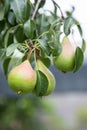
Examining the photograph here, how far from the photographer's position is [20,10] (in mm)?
832

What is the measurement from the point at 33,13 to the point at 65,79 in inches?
74.6

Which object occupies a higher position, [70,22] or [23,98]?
[70,22]

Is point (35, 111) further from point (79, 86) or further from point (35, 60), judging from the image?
point (79, 86)

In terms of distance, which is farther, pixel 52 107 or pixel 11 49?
pixel 52 107

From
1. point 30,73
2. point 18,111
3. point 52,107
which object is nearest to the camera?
point 30,73

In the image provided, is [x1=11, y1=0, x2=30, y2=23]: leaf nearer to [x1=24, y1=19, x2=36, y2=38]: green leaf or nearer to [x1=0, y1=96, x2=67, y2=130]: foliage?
[x1=24, y1=19, x2=36, y2=38]: green leaf

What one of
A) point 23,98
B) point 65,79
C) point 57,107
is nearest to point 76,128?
point 57,107

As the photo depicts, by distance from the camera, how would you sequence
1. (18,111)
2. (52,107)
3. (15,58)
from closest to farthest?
1. (15,58)
2. (18,111)
3. (52,107)

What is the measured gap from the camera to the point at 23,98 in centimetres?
162

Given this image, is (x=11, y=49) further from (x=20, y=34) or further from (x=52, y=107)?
(x=52, y=107)

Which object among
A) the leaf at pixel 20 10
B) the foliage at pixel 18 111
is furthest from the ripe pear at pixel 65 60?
the foliage at pixel 18 111

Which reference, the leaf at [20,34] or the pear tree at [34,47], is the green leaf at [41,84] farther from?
the leaf at [20,34]

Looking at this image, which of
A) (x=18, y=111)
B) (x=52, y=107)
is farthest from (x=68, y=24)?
(x=52, y=107)

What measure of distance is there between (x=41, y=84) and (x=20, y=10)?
0.18m
